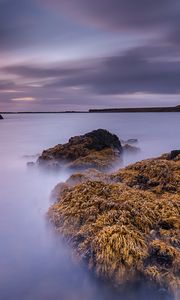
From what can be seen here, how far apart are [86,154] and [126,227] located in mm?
8662

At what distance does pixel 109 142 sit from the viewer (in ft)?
48.6

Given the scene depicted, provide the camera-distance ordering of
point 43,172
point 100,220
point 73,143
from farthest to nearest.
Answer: point 73,143 → point 43,172 → point 100,220

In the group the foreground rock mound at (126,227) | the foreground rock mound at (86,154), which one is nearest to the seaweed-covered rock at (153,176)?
the foreground rock mound at (126,227)

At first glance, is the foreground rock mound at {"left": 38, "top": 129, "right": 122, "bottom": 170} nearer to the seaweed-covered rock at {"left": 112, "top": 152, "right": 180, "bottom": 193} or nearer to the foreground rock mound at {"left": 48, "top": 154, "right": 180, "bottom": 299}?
the seaweed-covered rock at {"left": 112, "top": 152, "right": 180, "bottom": 193}

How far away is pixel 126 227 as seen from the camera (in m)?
4.59

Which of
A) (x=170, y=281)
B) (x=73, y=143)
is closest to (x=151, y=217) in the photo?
(x=170, y=281)

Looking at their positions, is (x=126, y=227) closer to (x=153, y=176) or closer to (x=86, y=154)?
(x=153, y=176)

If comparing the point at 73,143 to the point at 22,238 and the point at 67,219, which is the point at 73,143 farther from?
the point at 67,219

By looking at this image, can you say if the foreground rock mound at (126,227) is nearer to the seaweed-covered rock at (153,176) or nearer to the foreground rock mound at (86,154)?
the seaweed-covered rock at (153,176)

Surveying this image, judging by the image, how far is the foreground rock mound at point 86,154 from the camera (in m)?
12.1

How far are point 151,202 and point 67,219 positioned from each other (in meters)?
1.35

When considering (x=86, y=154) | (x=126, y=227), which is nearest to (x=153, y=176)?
(x=126, y=227)

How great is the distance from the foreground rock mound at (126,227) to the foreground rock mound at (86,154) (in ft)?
18.2

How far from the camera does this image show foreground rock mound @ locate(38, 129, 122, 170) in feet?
39.6
